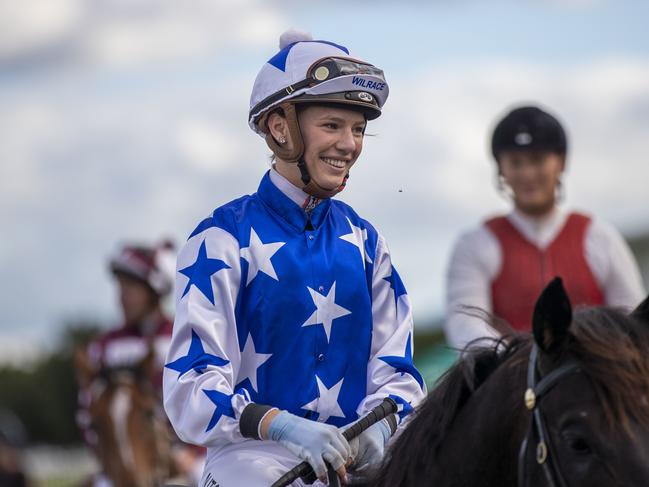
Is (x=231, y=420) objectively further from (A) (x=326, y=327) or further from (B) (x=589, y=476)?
(B) (x=589, y=476)

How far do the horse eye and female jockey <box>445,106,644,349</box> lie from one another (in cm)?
327

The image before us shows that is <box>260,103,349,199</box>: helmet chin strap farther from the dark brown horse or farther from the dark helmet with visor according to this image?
the dark helmet with visor

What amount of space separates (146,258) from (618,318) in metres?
6.87

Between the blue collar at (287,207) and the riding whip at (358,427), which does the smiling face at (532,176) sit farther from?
the riding whip at (358,427)

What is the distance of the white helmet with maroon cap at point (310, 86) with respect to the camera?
408 centimetres

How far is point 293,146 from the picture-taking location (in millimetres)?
4117

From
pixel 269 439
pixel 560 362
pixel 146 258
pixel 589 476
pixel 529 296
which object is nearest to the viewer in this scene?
pixel 589 476

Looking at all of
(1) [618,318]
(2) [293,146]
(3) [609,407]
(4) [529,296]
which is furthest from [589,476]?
(4) [529,296]

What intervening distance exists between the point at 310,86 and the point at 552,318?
115 cm

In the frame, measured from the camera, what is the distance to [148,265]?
996 cm

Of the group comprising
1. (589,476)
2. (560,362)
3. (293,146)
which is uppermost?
(293,146)

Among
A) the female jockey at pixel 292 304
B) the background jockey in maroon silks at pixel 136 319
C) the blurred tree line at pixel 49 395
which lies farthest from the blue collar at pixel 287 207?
the blurred tree line at pixel 49 395

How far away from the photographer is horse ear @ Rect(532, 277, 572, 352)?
3424 mm

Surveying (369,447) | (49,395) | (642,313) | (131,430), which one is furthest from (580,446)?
(49,395)
